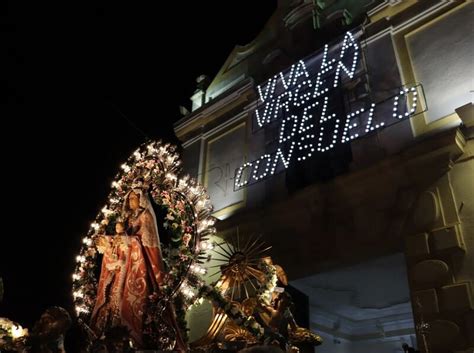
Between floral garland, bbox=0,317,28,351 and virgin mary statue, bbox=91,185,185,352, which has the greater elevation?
virgin mary statue, bbox=91,185,185,352

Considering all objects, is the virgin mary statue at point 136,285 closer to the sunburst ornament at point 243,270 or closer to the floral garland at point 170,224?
the floral garland at point 170,224

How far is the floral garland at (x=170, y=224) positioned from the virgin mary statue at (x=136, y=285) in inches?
11.3

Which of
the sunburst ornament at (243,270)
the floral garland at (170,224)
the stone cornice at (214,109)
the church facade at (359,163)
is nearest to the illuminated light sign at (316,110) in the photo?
the church facade at (359,163)

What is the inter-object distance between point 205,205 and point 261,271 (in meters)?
1.59

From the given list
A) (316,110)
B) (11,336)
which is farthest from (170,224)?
(316,110)

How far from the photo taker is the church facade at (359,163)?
24.9 feet

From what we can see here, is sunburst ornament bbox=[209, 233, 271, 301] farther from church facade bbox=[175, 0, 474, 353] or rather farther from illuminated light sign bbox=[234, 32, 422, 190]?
illuminated light sign bbox=[234, 32, 422, 190]

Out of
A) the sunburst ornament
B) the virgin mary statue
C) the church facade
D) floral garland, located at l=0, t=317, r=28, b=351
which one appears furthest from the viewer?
the sunburst ornament

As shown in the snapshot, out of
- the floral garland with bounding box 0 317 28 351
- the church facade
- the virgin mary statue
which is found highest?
the church facade

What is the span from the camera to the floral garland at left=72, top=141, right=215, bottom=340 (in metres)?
7.97

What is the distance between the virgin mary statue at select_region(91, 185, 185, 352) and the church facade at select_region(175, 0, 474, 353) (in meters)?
2.49

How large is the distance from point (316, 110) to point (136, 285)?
5.50 meters

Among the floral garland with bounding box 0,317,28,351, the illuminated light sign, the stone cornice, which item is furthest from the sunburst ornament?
the stone cornice

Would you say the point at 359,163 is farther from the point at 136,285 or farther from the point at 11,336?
the point at 11,336
